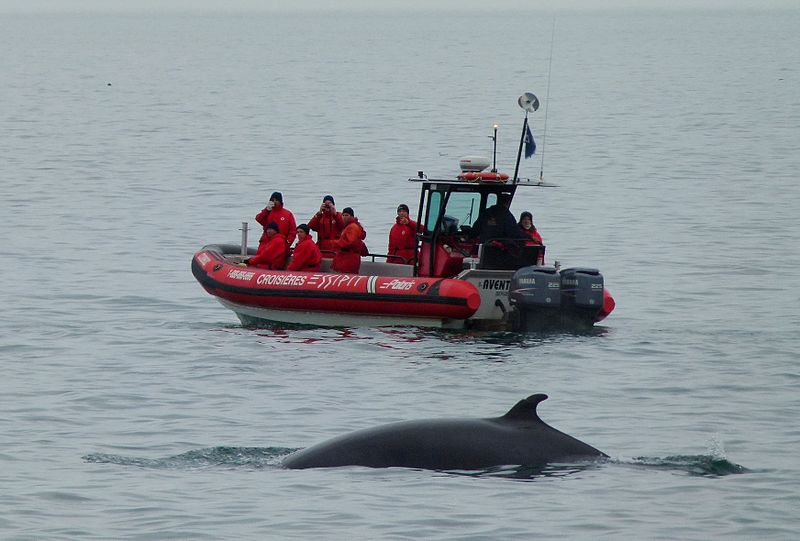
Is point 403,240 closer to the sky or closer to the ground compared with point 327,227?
closer to the ground

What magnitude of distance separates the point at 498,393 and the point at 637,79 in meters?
99.4

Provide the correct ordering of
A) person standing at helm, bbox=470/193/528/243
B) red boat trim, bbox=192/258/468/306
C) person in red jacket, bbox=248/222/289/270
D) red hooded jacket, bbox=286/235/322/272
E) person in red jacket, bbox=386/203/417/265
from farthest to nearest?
person in red jacket, bbox=386/203/417/265, person in red jacket, bbox=248/222/289/270, red hooded jacket, bbox=286/235/322/272, person standing at helm, bbox=470/193/528/243, red boat trim, bbox=192/258/468/306

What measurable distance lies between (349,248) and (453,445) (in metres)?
10.2

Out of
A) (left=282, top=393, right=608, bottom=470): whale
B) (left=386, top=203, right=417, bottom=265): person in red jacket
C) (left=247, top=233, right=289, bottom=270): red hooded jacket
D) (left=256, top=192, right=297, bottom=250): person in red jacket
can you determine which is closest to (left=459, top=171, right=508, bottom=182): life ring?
(left=386, top=203, right=417, bottom=265): person in red jacket

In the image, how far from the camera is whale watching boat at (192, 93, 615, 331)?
2189 cm

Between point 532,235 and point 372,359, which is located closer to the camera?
point 372,359

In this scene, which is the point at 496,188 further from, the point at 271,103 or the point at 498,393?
the point at 271,103

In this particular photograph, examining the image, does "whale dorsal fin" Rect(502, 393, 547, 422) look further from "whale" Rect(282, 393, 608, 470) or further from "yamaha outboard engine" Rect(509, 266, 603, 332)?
"yamaha outboard engine" Rect(509, 266, 603, 332)

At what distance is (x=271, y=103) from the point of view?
301ft

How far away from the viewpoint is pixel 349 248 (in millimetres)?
23375

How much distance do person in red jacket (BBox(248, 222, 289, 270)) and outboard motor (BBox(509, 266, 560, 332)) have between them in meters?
3.63

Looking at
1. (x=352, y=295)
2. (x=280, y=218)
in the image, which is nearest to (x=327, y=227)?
(x=280, y=218)

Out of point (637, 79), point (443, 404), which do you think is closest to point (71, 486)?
point (443, 404)

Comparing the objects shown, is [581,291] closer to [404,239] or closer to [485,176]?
[485,176]
